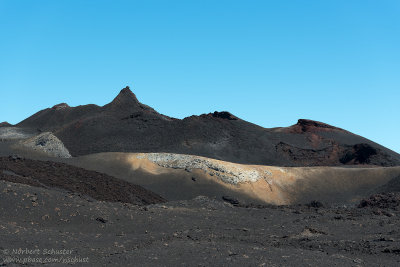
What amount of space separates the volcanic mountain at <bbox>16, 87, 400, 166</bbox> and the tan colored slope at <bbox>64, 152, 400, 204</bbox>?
19.9m

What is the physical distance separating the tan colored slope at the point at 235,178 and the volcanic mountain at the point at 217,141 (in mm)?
19945

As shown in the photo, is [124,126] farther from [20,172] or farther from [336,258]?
[336,258]

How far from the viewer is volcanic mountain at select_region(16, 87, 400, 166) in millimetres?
66750

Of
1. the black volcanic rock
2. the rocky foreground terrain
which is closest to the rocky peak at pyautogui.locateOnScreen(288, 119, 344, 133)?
the black volcanic rock

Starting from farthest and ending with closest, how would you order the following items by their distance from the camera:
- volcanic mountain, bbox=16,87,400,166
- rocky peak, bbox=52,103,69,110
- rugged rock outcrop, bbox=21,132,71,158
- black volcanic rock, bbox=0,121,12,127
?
1. black volcanic rock, bbox=0,121,12,127
2. rocky peak, bbox=52,103,69,110
3. volcanic mountain, bbox=16,87,400,166
4. rugged rock outcrop, bbox=21,132,71,158

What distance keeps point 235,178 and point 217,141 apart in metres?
29.2

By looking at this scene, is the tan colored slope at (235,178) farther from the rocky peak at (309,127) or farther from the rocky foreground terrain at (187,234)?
the rocky peak at (309,127)

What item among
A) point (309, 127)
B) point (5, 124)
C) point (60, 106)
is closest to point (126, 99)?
point (60, 106)

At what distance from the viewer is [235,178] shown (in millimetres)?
40156

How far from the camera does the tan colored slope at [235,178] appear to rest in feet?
126

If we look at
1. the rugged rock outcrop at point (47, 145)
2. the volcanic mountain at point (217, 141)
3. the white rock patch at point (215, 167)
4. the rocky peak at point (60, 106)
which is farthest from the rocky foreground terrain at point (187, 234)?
the rocky peak at point (60, 106)

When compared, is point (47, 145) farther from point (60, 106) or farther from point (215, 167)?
point (60, 106)

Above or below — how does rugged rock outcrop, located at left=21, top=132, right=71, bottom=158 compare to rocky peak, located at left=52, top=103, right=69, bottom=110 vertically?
below

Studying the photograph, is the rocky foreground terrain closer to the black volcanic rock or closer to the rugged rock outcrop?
the rugged rock outcrop
